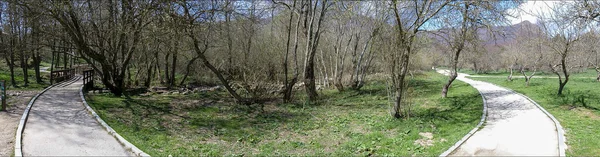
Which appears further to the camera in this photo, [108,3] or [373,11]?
[373,11]

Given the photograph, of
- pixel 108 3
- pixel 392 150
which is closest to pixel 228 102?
pixel 108 3

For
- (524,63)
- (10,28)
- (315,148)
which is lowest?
(315,148)

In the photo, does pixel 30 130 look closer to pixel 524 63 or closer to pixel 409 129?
pixel 409 129

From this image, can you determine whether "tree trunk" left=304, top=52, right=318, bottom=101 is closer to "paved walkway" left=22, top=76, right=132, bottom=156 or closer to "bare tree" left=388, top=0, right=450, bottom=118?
"bare tree" left=388, top=0, right=450, bottom=118

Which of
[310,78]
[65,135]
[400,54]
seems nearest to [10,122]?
[65,135]

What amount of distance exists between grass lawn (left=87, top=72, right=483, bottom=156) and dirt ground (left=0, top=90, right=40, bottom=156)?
79.9 inches

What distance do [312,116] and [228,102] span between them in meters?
4.83

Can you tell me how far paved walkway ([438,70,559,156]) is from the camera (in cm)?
621

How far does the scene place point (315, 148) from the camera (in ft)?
24.3

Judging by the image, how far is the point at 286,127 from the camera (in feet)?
32.4

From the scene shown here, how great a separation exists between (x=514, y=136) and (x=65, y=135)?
10.3 m

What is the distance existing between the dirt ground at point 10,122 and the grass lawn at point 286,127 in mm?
2029

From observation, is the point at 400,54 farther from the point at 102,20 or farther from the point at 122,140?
the point at 102,20

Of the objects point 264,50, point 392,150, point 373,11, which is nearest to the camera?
point 392,150
